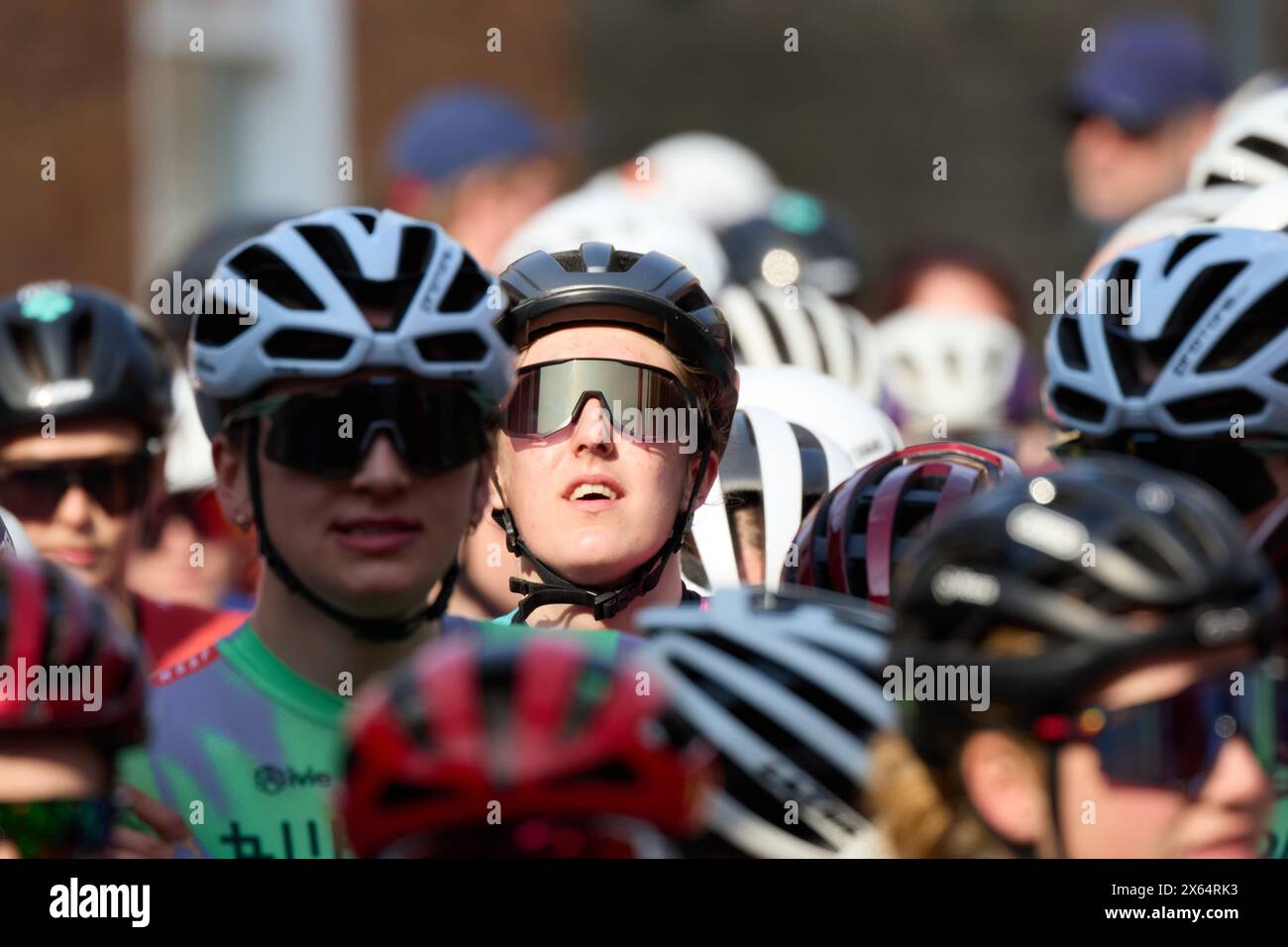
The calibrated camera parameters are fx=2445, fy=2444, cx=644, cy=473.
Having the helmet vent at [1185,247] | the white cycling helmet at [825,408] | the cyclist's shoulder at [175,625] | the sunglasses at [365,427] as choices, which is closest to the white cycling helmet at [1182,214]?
the white cycling helmet at [825,408]

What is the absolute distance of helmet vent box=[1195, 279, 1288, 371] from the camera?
5379mm

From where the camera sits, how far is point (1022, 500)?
12.2ft

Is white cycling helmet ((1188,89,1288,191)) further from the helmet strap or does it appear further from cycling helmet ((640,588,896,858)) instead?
cycling helmet ((640,588,896,858))

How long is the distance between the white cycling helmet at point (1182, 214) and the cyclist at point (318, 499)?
266 cm

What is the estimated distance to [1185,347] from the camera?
5.44 meters

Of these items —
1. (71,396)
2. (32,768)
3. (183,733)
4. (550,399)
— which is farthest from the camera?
(71,396)

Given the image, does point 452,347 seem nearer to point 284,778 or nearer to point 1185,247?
point 284,778

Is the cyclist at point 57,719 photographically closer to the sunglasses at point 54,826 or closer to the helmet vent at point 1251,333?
the sunglasses at point 54,826

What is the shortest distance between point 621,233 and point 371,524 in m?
4.79

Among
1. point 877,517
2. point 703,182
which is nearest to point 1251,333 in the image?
point 877,517

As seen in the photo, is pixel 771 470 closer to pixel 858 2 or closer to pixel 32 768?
pixel 32 768

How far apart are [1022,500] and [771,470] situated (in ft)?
8.41
